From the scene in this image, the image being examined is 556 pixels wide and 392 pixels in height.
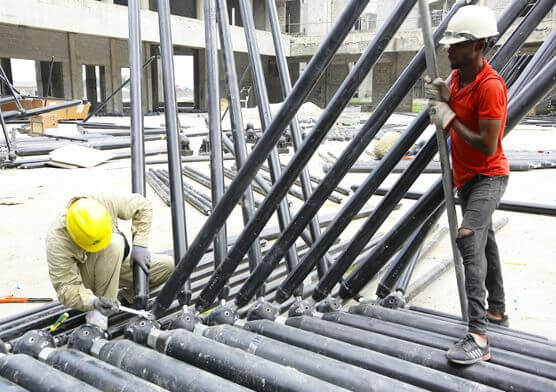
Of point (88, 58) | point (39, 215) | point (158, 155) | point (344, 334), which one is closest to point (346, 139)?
point (158, 155)

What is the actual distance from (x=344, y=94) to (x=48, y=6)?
21.0 m

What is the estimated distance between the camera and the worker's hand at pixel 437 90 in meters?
2.47

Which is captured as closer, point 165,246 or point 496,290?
point 496,290

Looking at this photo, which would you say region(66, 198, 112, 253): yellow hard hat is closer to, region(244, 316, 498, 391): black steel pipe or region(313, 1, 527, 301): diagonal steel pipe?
region(244, 316, 498, 391): black steel pipe

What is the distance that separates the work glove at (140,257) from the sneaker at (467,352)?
215 centimetres

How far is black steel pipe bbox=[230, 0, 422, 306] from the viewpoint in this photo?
2.82 meters

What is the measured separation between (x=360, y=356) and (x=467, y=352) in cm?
52

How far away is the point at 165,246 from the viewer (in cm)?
586

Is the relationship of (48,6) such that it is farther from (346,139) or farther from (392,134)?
(392,134)

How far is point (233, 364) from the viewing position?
245 centimetres

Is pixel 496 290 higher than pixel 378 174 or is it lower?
lower

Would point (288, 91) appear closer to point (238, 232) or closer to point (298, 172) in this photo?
point (298, 172)

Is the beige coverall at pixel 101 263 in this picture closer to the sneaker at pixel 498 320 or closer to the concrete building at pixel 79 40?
the sneaker at pixel 498 320

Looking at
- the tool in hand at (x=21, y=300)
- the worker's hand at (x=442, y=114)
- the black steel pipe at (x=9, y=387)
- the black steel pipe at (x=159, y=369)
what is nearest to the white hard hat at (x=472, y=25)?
the worker's hand at (x=442, y=114)
